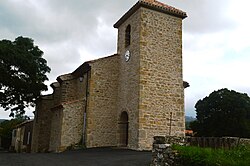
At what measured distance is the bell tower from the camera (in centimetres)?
1723

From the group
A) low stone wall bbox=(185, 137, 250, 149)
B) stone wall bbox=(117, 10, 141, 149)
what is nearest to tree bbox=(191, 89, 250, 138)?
stone wall bbox=(117, 10, 141, 149)

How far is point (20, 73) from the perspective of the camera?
23.3m

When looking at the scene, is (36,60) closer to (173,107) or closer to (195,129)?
(173,107)

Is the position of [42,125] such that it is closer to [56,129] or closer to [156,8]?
[56,129]

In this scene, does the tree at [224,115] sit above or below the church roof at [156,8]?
below

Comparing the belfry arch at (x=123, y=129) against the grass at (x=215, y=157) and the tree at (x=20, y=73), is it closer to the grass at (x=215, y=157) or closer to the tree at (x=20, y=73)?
the tree at (x=20, y=73)

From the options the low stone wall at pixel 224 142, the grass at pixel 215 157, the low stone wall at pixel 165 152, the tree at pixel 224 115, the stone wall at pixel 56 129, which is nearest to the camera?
the grass at pixel 215 157

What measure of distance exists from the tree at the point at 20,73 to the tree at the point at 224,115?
21250 mm

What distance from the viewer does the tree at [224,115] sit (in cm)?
3423

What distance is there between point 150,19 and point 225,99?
73.7 feet

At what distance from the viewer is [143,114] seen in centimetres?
1702

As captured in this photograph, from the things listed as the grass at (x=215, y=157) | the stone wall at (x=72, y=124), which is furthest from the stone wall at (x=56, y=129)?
the grass at (x=215, y=157)

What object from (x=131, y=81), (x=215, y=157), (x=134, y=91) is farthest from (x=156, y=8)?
(x=215, y=157)

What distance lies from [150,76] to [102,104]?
3.91 m
